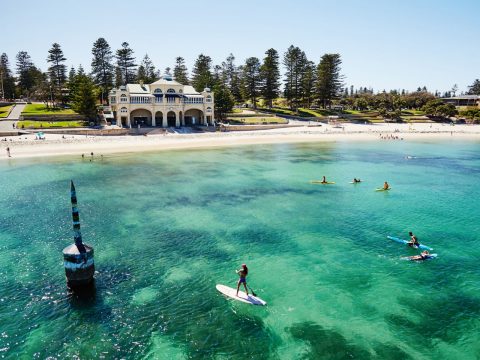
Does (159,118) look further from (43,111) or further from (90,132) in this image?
(43,111)

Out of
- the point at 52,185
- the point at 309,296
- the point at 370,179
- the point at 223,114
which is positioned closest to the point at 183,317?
the point at 309,296

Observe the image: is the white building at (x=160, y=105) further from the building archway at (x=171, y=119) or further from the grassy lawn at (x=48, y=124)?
the grassy lawn at (x=48, y=124)

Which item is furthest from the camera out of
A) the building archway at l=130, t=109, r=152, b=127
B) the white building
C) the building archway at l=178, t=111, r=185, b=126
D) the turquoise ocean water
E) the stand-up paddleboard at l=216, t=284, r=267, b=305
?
the building archway at l=178, t=111, r=185, b=126

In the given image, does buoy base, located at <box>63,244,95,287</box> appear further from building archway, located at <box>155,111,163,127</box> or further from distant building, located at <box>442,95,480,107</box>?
distant building, located at <box>442,95,480,107</box>

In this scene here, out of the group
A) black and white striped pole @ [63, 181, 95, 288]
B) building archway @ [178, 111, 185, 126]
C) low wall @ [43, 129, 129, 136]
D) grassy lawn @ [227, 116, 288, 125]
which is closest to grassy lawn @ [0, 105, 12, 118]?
low wall @ [43, 129, 129, 136]

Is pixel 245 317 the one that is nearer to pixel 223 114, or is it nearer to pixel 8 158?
pixel 8 158

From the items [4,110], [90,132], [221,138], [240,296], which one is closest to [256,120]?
[221,138]
